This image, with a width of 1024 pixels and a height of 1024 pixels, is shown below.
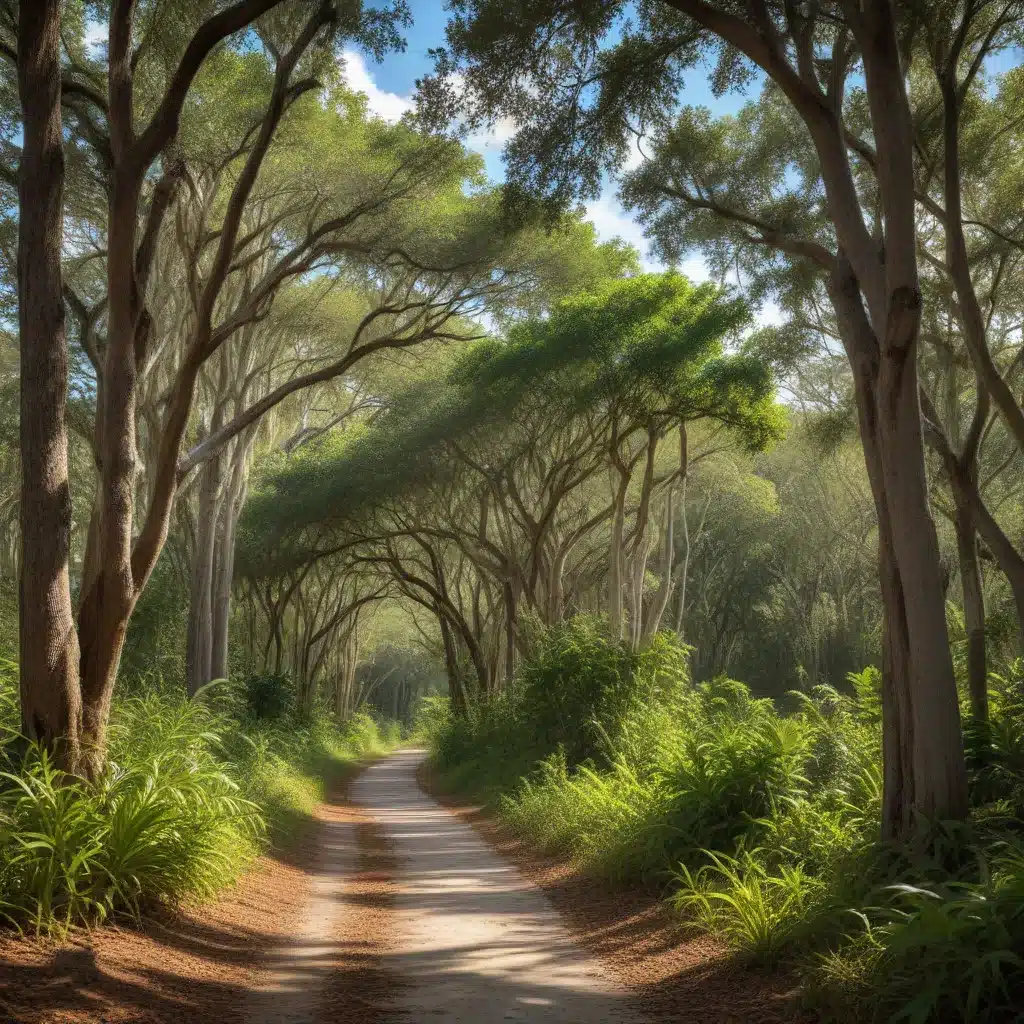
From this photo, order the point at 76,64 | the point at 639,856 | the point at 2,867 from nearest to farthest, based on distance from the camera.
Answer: the point at 2,867 < the point at 639,856 < the point at 76,64

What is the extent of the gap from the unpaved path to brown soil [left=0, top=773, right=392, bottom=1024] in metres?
0.23

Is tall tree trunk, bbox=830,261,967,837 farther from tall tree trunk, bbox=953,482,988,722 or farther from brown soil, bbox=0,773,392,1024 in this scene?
brown soil, bbox=0,773,392,1024

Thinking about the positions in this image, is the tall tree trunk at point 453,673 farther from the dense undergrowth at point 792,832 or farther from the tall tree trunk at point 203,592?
the dense undergrowth at point 792,832

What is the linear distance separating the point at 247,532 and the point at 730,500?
16682 millimetres

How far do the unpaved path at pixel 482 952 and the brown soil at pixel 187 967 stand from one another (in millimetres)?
234

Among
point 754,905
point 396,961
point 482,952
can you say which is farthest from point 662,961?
point 396,961

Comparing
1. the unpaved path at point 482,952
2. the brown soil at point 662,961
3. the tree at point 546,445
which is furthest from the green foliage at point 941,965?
the tree at point 546,445

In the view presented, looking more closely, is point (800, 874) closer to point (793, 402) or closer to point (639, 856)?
point (639, 856)

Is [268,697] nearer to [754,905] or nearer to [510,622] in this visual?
[510,622]

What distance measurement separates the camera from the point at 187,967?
18.0 ft

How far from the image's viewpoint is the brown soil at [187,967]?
452 centimetres

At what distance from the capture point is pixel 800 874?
6.07m

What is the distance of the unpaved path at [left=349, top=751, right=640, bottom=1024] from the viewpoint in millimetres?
4973

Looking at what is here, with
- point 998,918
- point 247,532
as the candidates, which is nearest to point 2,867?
→ point 998,918
